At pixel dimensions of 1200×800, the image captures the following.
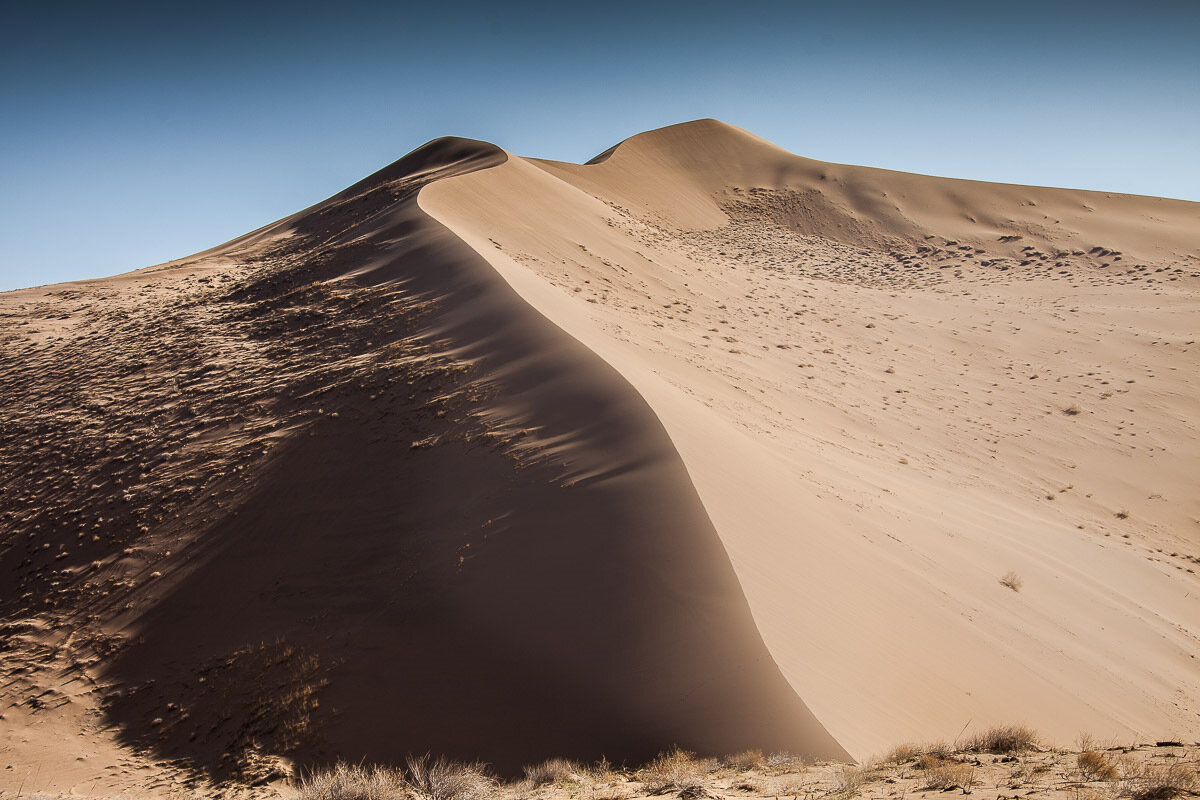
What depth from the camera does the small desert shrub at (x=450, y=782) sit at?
5.23 m

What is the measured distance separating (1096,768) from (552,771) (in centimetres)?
388

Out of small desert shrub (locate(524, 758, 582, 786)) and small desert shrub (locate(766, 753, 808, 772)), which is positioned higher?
small desert shrub (locate(766, 753, 808, 772))

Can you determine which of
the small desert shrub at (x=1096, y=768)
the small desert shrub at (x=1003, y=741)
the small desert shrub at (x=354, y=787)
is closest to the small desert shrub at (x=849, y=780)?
the small desert shrub at (x=1003, y=741)

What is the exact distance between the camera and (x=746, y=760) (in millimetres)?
5609

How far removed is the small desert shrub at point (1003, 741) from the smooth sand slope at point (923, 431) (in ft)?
1.61

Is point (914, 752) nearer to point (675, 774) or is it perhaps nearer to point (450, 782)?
point (675, 774)

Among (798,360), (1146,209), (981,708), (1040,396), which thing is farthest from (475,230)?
(1146,209)

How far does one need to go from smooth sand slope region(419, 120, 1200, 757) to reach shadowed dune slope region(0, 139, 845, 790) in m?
0.85

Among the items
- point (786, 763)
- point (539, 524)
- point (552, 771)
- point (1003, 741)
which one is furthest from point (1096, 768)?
point (539, 524)

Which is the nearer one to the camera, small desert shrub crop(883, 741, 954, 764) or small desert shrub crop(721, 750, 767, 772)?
small desert shrub crop(883, 741, 954, 764)

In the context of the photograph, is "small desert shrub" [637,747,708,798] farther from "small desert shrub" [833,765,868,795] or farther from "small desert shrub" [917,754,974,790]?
"small desert shrub" [917,754,974,790]

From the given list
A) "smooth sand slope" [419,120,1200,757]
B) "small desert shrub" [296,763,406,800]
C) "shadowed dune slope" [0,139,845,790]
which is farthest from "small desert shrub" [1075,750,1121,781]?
"small desert shrub" [296,763,406,800]

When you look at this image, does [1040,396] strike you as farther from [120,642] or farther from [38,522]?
[38,522]

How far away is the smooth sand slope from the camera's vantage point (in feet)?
24.1
